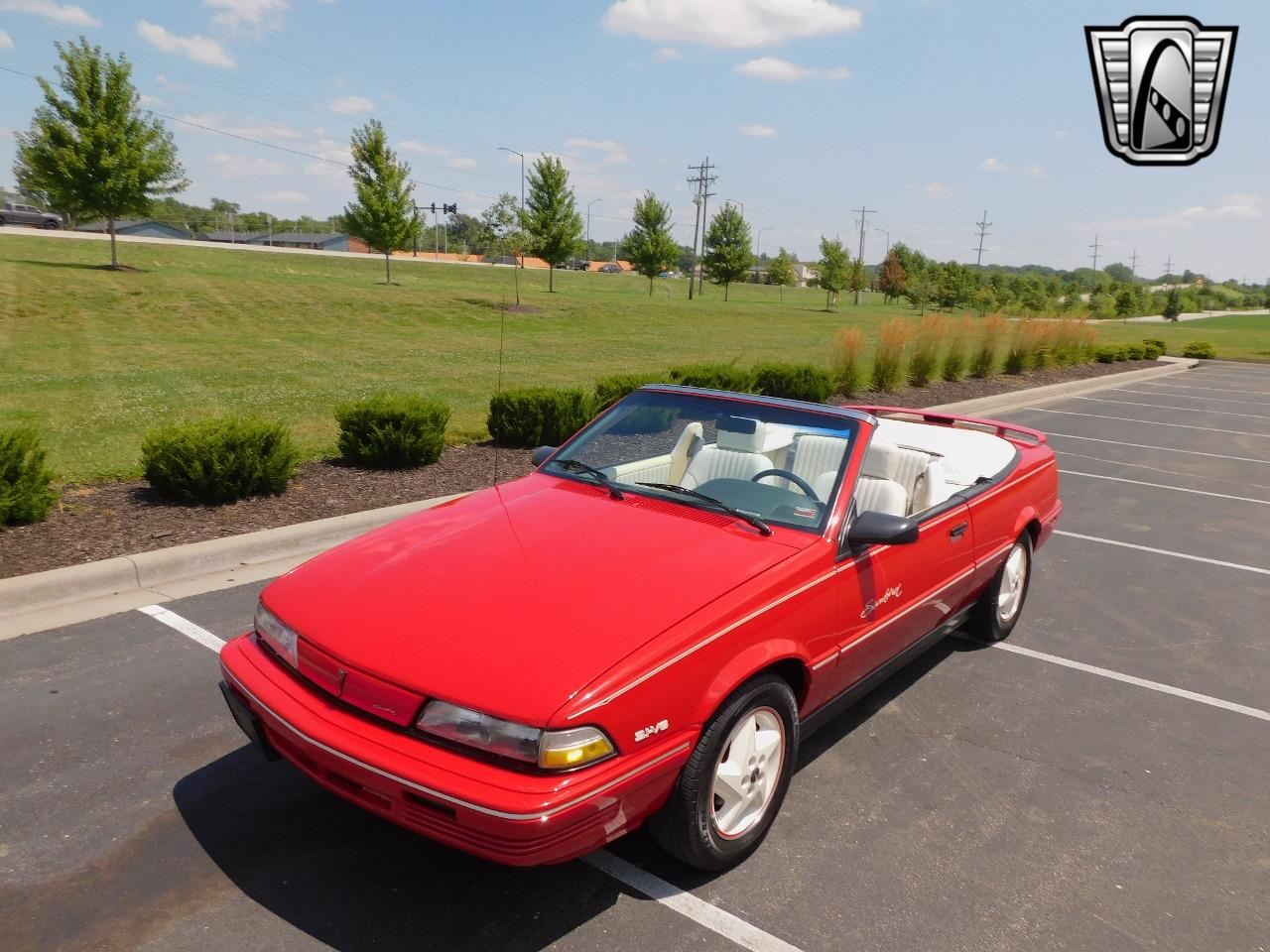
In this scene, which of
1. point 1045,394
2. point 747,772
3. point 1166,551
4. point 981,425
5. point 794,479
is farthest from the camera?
point 1045,394

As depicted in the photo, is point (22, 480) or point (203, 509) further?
point (203, 509)

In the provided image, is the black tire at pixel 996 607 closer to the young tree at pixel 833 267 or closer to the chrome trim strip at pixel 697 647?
the chrome trim strip at pixel 697 647

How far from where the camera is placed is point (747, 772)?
317cm

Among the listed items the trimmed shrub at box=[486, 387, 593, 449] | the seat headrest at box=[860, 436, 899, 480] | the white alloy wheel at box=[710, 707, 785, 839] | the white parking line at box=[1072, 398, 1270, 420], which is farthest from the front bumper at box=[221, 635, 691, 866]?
the white parking line at box=[1072, 398, 1270, 420]

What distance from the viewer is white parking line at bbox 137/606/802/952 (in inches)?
114

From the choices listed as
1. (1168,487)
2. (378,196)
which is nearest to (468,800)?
(1168,487)

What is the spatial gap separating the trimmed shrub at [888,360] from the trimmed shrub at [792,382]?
315 centimetres

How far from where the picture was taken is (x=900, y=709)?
463 cm

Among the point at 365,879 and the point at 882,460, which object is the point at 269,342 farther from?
the point at 365,879

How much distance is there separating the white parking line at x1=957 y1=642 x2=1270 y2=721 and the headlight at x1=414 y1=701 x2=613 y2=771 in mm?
3716

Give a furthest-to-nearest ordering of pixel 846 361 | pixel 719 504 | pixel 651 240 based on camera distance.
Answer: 1. pixel 651 240
2. pixel 846 361
3. pixel 719 504

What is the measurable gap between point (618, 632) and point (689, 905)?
99 cm

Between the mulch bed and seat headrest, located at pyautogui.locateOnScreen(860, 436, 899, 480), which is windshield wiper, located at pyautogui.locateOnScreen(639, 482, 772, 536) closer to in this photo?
seat headrest, located at pyautogui.locateOnScreen(860, 436, 899, 480)

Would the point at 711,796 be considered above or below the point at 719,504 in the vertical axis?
below
